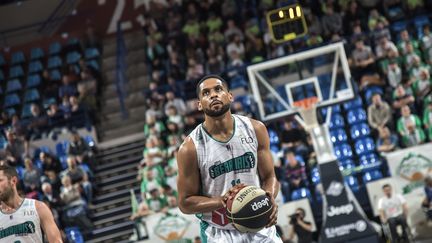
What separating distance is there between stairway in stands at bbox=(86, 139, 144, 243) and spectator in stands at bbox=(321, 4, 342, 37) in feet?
16.4

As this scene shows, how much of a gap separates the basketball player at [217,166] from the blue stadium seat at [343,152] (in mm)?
9726

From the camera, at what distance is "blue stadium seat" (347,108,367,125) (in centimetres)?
1625

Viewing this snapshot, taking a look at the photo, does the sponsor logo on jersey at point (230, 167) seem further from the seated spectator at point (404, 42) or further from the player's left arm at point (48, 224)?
the seated spectator at point (404, 42)

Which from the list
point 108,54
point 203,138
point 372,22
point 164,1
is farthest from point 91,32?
point 203,138

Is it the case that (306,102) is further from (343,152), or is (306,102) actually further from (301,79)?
(343,152)

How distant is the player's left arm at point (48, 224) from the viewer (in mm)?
6828

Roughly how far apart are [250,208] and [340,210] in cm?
784

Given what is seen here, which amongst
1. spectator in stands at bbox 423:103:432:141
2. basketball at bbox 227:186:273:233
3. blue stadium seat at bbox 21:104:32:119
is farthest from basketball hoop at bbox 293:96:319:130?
blue stadium seat at bbox 21:104:32:119

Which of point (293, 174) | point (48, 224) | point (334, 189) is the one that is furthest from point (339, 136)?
point (48, 224)

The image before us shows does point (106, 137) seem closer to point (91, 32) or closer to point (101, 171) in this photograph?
point (101, 171)

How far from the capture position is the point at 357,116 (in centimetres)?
1630

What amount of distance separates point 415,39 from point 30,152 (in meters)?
8.84

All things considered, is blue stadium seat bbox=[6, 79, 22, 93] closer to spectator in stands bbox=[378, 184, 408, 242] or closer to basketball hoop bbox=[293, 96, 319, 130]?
basketball hoop bbox=[293, 96, 319, 130]

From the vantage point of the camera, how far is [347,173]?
15.3m
